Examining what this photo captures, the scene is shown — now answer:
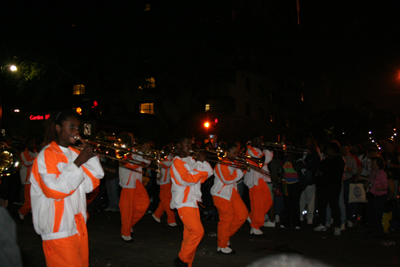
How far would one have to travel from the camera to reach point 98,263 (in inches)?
214

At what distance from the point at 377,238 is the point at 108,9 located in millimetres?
13265

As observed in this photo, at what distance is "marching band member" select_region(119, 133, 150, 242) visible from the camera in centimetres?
664

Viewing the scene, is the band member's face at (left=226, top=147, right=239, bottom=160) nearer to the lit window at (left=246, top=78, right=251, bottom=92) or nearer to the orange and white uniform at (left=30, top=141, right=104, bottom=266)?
the orange and white uniform at (left=30, top=141, right=104, bottom=266)

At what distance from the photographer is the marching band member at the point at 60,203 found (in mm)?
2840

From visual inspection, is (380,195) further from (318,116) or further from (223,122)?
(318,116)

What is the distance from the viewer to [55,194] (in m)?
2.81

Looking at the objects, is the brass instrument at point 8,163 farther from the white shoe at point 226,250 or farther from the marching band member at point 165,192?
the white shoe at point 226,250

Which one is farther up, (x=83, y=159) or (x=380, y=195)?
(x=83, y=159)

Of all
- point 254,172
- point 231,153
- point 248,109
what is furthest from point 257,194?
point 248,109

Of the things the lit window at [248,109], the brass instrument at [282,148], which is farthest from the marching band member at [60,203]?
the lit window at [248,109]

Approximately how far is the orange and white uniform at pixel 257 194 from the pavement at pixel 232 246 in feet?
1.29

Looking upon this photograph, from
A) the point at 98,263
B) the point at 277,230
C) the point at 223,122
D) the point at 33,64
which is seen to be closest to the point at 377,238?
the point at 277,230

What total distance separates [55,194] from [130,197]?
13.2 ft

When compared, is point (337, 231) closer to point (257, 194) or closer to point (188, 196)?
point (257, 194)
